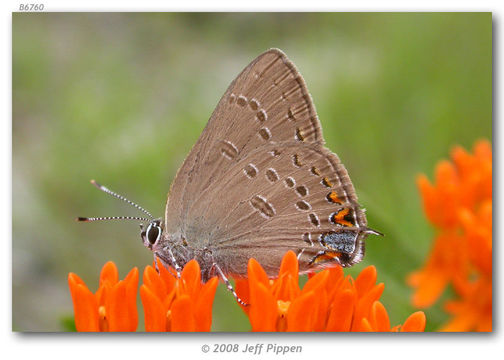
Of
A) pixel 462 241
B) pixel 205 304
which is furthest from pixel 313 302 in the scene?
pixel 462 241

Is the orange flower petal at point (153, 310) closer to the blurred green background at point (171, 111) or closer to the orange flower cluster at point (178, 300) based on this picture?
the orange flower cluster at point (178, 300)

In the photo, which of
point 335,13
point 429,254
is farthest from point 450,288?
point 335,13

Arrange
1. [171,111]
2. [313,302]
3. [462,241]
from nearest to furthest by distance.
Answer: [313,302]
[462,241]
[171,111]

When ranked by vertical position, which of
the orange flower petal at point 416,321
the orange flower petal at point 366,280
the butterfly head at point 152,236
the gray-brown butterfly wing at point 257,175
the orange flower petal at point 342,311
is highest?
the gray-brown butterfly wing at point 257,175

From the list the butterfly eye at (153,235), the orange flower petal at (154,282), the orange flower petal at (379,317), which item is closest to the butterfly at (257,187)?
the butterfly eye at (153,235)

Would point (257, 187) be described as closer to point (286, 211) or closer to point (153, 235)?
point (286, 211)

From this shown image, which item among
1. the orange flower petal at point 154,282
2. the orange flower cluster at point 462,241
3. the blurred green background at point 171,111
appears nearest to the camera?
→ the orange flower petal at point 154,282
